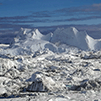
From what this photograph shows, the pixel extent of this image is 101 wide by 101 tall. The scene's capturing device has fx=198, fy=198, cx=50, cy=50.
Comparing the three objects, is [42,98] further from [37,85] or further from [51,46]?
[51,46]

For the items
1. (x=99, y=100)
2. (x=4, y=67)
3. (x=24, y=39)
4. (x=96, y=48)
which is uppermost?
(x=24, y=39)

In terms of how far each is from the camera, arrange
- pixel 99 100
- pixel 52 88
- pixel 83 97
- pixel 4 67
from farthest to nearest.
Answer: pixel 4 67, pixel 52 88, pixel 83 97, pixel 99 100

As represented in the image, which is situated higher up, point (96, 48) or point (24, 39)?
point (24, 39)

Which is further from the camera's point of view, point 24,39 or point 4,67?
point 24,39

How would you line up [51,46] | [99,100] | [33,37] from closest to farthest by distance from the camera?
1. [99,100]
2. [51,46]
3. [33,37]

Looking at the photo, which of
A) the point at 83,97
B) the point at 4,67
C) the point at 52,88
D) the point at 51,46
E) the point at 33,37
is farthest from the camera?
the point at 33,37

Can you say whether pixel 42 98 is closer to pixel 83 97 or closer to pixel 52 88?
pixel 83 97

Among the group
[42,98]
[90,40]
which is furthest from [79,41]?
[42,98]

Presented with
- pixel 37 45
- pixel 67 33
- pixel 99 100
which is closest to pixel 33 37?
pixel 37 45

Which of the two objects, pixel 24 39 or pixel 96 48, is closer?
pixel 96 48
